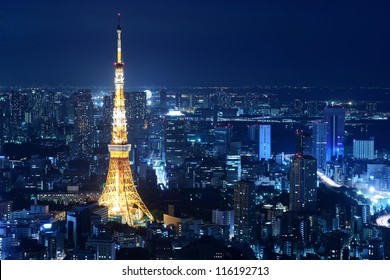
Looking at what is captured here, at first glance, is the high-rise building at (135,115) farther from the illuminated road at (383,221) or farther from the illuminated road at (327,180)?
the illuminated road at (383,221)

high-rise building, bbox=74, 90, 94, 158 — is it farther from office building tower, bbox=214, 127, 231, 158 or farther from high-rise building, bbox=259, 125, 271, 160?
high-rise building, bbox=259, 125, 271, 160

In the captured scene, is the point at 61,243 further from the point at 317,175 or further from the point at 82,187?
the point at 317,175

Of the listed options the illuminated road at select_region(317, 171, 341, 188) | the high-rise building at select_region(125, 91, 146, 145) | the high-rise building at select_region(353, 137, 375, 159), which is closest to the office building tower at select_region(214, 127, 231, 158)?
the high-rise building at select_region(125, 91, 146, 145)

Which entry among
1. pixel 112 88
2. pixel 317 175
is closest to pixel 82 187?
pixel 112 88

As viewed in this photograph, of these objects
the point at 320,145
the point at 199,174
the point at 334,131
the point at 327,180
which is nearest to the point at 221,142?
the point at 199,174

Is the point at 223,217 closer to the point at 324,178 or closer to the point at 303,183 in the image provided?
the point at 303,183
